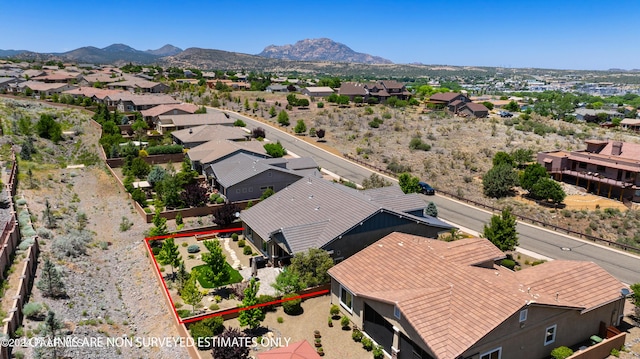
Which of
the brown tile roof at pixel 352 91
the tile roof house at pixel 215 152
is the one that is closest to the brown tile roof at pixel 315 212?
the tile roof house at pixel 215 152

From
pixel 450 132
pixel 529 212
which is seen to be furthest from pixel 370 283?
pixel 450 132

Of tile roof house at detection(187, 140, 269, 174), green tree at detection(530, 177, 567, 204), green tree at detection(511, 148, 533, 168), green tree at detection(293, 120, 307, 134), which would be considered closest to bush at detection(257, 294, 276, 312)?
tile roof house at detection(187, 140, 269, 174)

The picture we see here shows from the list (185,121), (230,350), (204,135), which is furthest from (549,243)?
(185,121)

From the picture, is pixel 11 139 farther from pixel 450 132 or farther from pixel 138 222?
pixel 450 132

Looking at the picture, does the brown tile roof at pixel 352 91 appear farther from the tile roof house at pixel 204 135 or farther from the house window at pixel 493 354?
the house window at pixel 493 354

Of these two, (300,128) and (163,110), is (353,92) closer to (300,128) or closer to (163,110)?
(300,128)
